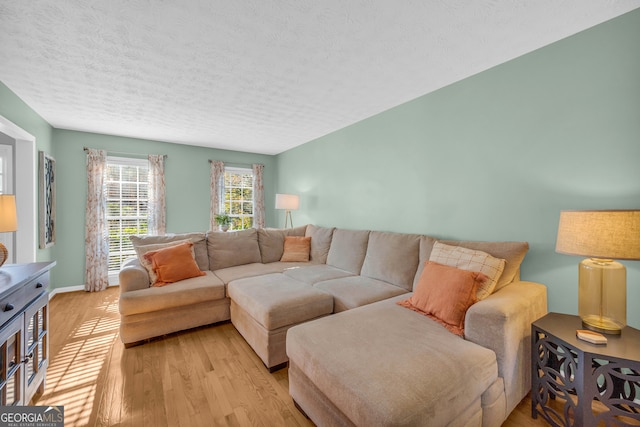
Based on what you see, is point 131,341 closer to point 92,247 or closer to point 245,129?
point 92,247

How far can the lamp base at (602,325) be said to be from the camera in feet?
4.65

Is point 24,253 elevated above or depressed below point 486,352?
above

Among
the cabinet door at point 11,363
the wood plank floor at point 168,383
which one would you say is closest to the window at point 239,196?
the wood plank floor at point 168,383

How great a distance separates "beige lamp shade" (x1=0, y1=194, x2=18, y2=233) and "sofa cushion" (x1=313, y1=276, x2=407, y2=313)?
222cm

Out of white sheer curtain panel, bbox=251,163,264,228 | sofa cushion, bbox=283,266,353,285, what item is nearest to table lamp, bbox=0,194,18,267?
sofa cushion, bbox=283,266,353,285

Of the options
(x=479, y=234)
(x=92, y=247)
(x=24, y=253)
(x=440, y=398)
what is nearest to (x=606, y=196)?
(x=479, y=234)

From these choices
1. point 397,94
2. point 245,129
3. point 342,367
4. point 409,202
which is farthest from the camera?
point 245,129

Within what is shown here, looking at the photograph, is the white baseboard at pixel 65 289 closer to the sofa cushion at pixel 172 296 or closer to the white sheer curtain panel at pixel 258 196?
the sofa cushion at pixel 172 296

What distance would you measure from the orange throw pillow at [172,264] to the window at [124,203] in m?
2.14

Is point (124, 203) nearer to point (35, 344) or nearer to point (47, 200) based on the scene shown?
point (47, 200)

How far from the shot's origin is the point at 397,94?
2773mm

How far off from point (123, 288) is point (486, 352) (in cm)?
297

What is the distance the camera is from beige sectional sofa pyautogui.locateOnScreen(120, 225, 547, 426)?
117cm

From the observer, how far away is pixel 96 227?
160 inches
